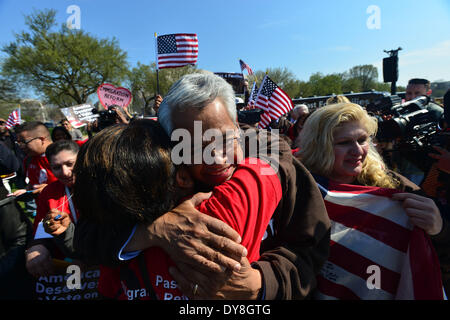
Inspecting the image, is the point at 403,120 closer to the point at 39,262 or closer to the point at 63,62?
the point at 39,262

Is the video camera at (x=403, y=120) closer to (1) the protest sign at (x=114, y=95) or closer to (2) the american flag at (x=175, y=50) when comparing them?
(2) the american flag at (x=175, y=50)

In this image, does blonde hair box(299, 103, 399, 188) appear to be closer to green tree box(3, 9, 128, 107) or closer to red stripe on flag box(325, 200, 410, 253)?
red stripe on flag box(325, 200, 410, 253)

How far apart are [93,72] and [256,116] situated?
29985 mm

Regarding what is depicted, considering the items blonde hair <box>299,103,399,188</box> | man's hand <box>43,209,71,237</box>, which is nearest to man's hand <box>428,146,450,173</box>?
blonde hair <box>299,103,399,188</box>

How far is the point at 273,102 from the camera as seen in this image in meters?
6.04

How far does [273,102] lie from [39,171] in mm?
4823

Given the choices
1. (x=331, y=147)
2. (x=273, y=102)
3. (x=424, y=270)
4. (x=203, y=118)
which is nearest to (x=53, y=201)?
(x=203, y=118)

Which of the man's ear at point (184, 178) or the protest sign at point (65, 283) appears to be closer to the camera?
the man's ear at point (184, 178)

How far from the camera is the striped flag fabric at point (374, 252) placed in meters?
1.32

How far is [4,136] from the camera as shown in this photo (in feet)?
22.9

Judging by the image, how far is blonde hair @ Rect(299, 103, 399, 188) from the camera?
5.84 feet

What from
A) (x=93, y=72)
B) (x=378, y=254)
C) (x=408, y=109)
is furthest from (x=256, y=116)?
(x=93, y=72)

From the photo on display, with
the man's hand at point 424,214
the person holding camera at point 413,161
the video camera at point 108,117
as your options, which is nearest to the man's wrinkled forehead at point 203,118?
the man's hand at point 424,214

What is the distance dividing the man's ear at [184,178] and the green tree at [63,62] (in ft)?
100
